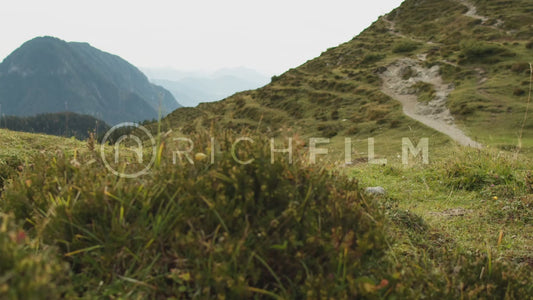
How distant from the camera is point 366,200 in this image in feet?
10.8

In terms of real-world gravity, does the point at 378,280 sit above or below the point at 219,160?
below

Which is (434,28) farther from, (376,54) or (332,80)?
(332,80)

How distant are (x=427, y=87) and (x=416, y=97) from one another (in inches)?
64.1

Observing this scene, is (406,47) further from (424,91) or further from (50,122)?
(50,122)

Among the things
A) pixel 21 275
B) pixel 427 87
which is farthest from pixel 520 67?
pixel 21 275

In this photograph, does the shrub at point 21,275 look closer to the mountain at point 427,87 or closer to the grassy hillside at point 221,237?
the grassy hillside at point 221,237

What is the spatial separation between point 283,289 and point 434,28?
250 feet

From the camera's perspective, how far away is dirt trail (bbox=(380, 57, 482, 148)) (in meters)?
23.1

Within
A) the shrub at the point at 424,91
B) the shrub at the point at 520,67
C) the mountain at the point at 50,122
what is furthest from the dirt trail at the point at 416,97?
the mountain at the point at 50,122

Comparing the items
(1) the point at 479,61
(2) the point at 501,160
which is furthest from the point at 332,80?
(2) the point at 501,160

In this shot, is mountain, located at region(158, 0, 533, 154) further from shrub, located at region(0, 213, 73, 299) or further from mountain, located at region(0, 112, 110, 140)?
mountain, located at region(0, 112, 110, 140)

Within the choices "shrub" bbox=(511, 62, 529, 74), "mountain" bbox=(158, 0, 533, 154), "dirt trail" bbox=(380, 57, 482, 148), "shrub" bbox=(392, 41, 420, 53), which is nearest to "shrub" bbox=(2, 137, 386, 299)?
"mountain" bbox=(158, 0, 533, 154)

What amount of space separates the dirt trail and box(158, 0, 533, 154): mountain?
95mm

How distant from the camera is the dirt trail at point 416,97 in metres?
23.1
